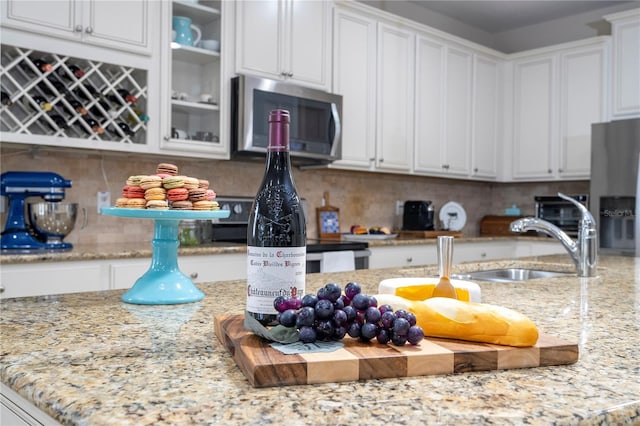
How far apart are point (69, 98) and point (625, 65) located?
400cm

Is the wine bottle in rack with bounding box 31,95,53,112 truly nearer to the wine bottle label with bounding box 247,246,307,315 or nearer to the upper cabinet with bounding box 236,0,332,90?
the upper cabinet with bounding box 236,0,332,90

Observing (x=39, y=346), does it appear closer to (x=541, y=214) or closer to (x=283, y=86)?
(x=283, y=86)

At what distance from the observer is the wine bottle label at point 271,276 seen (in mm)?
803

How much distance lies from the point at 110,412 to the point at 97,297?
2.53 feet

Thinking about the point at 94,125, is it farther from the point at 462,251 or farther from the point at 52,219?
the point at 462,251

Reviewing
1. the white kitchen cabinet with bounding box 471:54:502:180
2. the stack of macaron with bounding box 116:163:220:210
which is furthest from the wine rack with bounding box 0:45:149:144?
the white kitchen cabinet with bounding box 471:54:502:180

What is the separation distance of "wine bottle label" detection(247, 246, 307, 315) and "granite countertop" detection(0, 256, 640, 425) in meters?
0.09

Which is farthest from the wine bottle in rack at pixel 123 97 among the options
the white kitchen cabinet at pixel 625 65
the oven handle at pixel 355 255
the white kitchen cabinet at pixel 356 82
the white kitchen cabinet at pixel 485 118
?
the white kitchen cabinet at pixel 625 65

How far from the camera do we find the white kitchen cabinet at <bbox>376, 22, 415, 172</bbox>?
412cm

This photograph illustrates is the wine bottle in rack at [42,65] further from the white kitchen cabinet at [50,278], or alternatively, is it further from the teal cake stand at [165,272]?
the teal cake stand at [165,272]

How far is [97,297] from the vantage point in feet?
4.18

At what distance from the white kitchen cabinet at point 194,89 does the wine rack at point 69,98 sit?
0.14 metres

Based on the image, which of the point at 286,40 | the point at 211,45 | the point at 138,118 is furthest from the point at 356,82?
the point at 138,118

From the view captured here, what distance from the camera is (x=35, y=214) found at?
2643 mm
